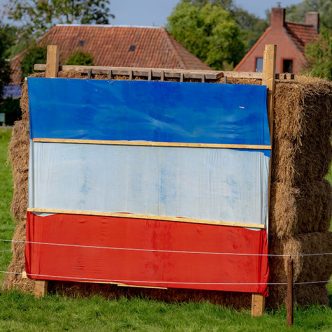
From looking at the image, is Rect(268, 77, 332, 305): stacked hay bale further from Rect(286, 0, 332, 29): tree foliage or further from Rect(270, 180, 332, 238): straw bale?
Rect(286, 0, 332, 29): tree foliage

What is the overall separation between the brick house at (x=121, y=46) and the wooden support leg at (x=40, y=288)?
47.1 meters

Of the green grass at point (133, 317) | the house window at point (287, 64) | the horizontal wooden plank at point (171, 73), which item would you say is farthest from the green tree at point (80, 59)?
the green grass at point (133, 317)

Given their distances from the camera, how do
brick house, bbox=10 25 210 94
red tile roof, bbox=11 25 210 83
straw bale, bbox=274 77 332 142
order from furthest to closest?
red tile roof, bbox=11 25 210 83 → brick house, bbox=10 25 210 94 → straw bale, bbox=274 77 332 142

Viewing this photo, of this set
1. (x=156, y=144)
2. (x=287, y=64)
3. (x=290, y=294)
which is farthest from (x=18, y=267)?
(x=287, y=64)

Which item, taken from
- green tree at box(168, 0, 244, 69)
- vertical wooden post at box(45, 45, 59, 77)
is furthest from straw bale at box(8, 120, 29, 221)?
green tree at box(168, 0, 244, 69)

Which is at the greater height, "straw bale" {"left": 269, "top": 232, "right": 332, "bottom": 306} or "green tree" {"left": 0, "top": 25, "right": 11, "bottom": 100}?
"green tree" {"left": 0, "top": 25, "right": 11, "bottom": 100}

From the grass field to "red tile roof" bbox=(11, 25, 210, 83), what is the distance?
156 ft

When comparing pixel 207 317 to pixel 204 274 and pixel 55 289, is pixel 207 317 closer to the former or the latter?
pixel 204 274

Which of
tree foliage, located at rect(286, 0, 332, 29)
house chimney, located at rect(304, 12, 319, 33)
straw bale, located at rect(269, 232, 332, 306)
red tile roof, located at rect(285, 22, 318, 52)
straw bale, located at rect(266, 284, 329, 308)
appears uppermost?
tree foliage, located at rect(286, 0, 332, 29)

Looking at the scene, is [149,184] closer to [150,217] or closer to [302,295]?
[150,217]

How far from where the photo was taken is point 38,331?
10586 millimetres

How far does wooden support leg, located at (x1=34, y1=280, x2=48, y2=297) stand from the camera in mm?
12102

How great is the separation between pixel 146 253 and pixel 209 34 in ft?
269

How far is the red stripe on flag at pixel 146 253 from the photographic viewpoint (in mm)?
11445
